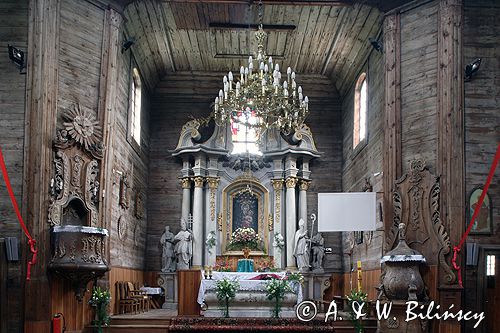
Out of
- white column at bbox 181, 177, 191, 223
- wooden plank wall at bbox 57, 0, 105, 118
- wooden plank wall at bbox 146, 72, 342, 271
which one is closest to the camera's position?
wooden plank wall at bbox 57, 0, 105, 118

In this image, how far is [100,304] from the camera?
1241cm

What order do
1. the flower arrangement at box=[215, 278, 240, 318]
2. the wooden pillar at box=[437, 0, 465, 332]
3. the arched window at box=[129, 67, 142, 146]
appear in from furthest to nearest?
the arched window at box=[129, 67, 142, 146] < the flower arrangement at box=[215, 278, 240, 318] < the wooden pillar at box=[437, 0, 465, 332]


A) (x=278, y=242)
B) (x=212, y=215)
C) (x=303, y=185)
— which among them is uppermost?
(x=303, y=185)

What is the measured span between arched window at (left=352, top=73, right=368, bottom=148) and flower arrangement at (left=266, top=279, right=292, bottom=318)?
472 centimetres

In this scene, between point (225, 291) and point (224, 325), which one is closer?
point (224, 325)

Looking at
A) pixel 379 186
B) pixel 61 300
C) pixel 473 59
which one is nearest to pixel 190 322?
pixel 61 300

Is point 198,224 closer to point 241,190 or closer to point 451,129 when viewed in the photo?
point 241,190

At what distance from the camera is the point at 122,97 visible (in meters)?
15.3

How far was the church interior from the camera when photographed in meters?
11.2

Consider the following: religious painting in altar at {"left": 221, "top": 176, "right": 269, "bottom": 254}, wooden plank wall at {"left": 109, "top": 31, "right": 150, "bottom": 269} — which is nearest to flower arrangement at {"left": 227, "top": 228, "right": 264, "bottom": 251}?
religious painting in altar at {"left": 221, "top": 176, "right": 269, "bottom": 254}

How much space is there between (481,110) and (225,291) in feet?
18.9

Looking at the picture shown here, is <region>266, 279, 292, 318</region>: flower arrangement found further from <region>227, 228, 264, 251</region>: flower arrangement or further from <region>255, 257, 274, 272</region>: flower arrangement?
<region>227, 228, 264, 251</region>: flower arrangement

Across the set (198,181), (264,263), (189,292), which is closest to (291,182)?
(264,263)

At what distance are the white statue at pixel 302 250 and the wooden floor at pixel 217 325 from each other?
5231 mm
